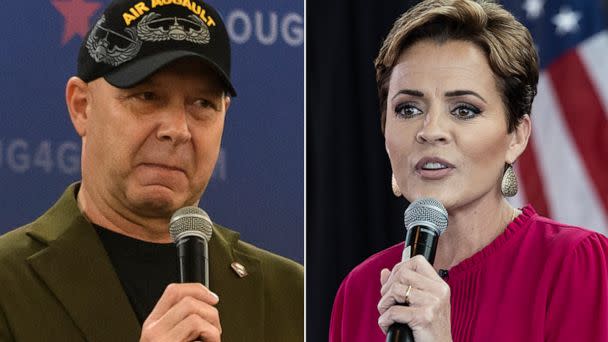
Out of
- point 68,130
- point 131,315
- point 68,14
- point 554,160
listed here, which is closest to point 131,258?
point 131,315

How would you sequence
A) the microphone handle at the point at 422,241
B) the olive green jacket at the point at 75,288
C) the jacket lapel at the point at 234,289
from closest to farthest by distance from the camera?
the microphone handle at the point at 422,241
the olive green jacket at the point at 75,288
the jacket lapel at the point at 234,289

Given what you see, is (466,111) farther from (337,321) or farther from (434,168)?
(337,321)

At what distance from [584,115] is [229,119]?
1.33 m

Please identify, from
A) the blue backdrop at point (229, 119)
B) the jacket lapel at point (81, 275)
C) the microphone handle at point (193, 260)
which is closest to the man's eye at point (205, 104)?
the blue backdrop at point (229, 119)

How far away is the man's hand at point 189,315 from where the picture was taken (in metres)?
1.78

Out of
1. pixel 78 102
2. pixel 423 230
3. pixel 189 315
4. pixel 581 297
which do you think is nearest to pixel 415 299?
pixel 423 230

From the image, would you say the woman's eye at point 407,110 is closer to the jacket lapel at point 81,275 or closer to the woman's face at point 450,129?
the woman's face at point 450,129

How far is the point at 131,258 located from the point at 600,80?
5.65 ft

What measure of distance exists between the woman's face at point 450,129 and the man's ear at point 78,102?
0.72 m

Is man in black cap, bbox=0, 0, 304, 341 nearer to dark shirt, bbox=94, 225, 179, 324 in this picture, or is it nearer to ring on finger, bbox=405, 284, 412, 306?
dark shirt, bbox=94, 225, 179, 324

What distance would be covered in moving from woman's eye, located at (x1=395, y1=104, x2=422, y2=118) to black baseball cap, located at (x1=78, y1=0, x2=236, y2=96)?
1.40 ft

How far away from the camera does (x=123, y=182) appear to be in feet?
7.76

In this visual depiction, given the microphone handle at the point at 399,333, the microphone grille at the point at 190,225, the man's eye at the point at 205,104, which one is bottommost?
the microphone handle at the point at 399,333

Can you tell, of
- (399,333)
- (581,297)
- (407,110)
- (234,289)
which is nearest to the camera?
(399,333)
